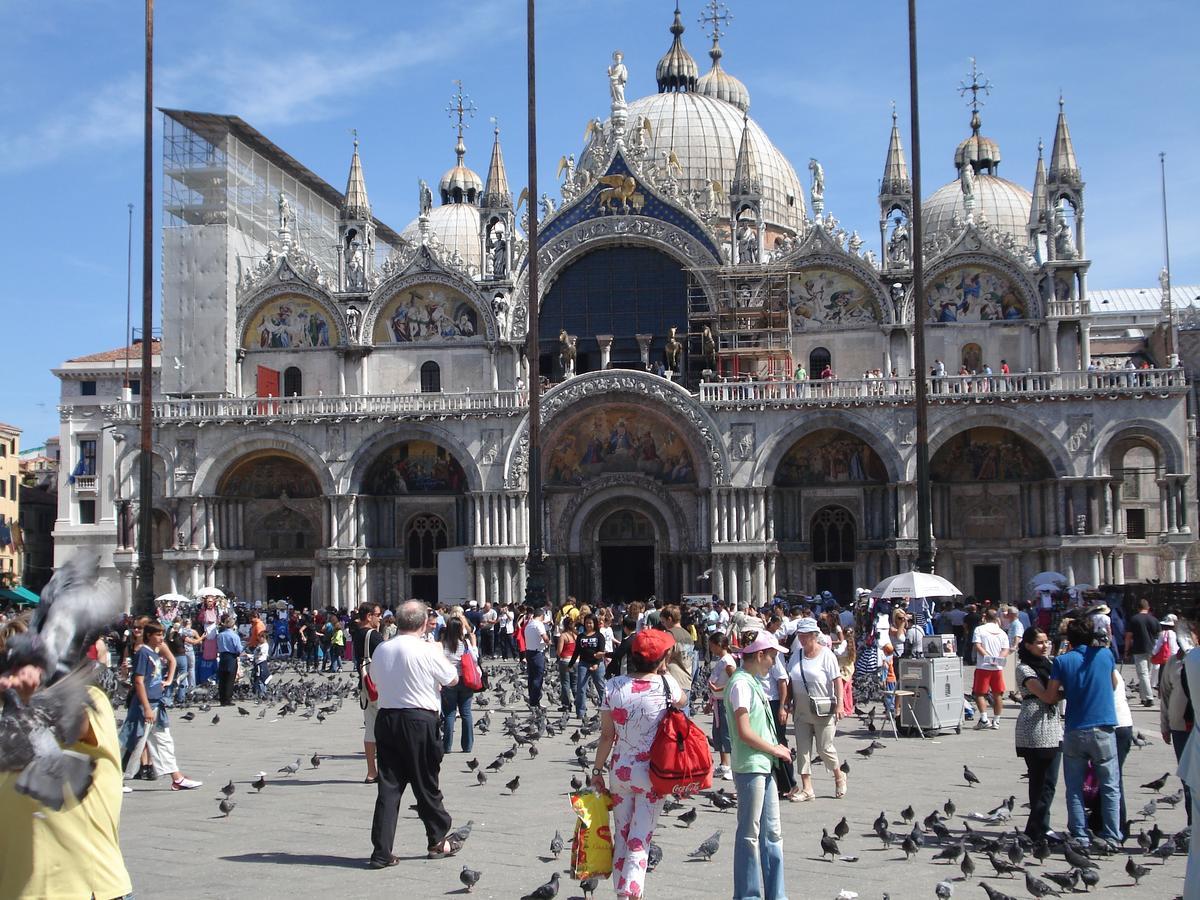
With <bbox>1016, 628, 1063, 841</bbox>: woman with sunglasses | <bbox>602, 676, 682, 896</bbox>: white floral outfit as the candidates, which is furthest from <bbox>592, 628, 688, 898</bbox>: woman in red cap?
<bbox>1016, 628, 1063, 841</bbox>: woman with sunglasses

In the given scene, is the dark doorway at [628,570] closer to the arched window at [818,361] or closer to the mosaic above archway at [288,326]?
the arched window at [818,361]

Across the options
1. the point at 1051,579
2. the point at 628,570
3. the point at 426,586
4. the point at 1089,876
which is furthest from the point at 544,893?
the point at 426,586

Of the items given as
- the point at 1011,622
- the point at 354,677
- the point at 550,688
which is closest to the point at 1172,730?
the point at 1011,622

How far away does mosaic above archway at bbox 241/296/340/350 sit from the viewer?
5044 centimetres

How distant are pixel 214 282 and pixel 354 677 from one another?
2244 centimetres

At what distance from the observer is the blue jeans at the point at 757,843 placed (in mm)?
9680

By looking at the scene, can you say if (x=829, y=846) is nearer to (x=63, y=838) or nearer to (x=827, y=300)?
(x=63, y=838)

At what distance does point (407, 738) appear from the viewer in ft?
38.3

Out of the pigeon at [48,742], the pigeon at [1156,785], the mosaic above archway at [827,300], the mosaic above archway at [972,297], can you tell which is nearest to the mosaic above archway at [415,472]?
the mosaic above archway at [827,300]

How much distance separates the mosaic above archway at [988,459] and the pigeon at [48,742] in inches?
1613

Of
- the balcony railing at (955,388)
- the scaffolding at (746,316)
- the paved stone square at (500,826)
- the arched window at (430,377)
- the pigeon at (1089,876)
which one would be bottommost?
the paved stone square at (500,826)

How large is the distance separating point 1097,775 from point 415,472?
125 feet

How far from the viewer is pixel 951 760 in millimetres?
17906

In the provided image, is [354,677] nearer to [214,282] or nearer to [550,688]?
[550,688]
